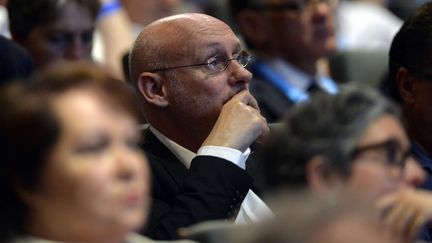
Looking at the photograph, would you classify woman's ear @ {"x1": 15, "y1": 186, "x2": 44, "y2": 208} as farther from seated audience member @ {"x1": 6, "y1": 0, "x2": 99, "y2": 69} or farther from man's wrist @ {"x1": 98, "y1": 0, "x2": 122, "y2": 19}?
man's wrist @ {"x1": 98, "y1": 0, "x2": 122, "y2": 19}

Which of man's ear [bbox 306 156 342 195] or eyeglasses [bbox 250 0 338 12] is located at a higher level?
man's ear [bbox 306 156 342 195]

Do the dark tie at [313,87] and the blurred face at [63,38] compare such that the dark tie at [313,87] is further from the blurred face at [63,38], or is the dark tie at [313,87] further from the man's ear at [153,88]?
the man's ear at [153,88]

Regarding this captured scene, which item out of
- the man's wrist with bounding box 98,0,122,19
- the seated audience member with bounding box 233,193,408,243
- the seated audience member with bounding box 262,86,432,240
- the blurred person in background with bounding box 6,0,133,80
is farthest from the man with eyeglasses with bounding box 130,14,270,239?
the man's wrist with bounding box 98,0,122,19

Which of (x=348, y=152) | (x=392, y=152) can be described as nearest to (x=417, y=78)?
(x=392, y=152)

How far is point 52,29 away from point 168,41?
3.69 feet

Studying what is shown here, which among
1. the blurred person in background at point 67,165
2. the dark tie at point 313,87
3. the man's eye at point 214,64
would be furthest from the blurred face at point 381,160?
the dark tie at point 313,87

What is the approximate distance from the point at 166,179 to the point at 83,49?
131 centimetres

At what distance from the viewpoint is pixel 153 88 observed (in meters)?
3.10

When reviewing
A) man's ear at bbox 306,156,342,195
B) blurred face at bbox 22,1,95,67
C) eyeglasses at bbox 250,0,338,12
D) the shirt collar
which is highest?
man's ear at bbox 306,156,342,195

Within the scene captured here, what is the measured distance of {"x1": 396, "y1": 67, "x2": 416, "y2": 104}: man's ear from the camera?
3033 mm

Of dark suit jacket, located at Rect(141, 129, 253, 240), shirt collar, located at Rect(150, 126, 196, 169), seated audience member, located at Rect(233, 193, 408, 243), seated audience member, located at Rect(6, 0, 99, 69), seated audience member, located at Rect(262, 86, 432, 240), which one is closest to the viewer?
seated audience member, located at Rect(233, 193, 408, 243)

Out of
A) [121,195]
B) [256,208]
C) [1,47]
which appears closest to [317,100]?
[121,195]

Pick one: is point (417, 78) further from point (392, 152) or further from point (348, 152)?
point (348, 152)

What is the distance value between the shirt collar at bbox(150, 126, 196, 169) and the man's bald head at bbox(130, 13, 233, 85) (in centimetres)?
21
